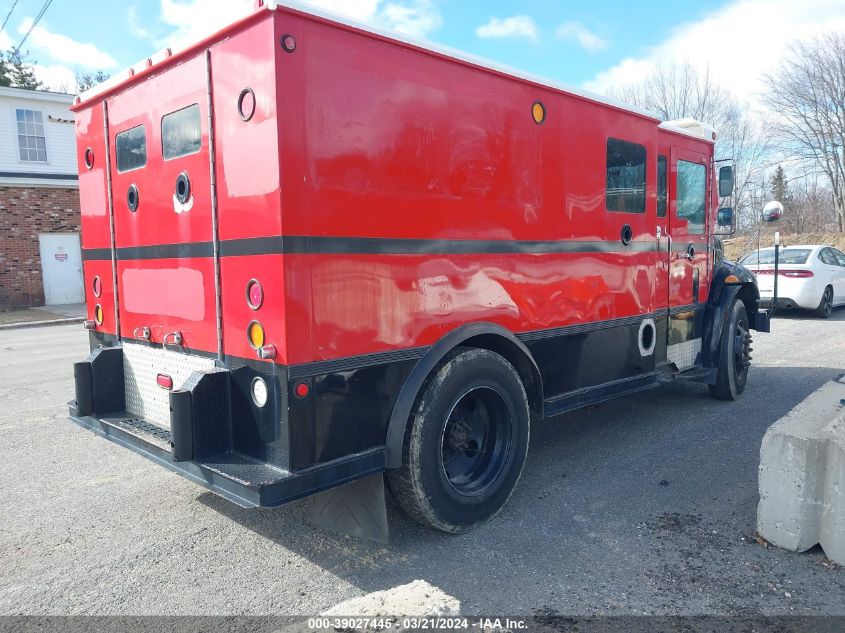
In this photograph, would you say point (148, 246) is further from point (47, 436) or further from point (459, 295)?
point (47, 436)

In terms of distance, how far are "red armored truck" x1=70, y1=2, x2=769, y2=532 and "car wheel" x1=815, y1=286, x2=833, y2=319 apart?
11122 mm

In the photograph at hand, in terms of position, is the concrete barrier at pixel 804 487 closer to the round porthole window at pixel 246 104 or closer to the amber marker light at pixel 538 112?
the amber marker light at pixel 538 112

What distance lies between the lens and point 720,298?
6648 mm

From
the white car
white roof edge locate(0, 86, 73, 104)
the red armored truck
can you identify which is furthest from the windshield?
white roof edge locate(0, 86, 73, 104)

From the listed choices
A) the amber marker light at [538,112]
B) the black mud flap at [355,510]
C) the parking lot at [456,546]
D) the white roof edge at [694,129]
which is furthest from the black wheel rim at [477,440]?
the white roof edge at [694,129]

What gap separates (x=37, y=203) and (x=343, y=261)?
757 inches

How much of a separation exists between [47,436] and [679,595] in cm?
531

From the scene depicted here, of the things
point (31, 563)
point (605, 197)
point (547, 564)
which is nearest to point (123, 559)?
point (31, 563)

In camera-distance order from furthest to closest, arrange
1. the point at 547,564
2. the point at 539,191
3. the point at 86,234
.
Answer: the point at 86,234 < the point at 539,191 < the point at 547,564

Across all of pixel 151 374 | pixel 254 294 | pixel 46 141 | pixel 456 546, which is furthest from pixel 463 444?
pixel 46 141

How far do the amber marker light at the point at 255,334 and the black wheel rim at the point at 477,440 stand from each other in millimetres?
1328

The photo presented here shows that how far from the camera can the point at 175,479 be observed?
4.68 meters

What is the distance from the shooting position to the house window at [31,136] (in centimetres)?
1927

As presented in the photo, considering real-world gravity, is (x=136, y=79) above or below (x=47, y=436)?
above
